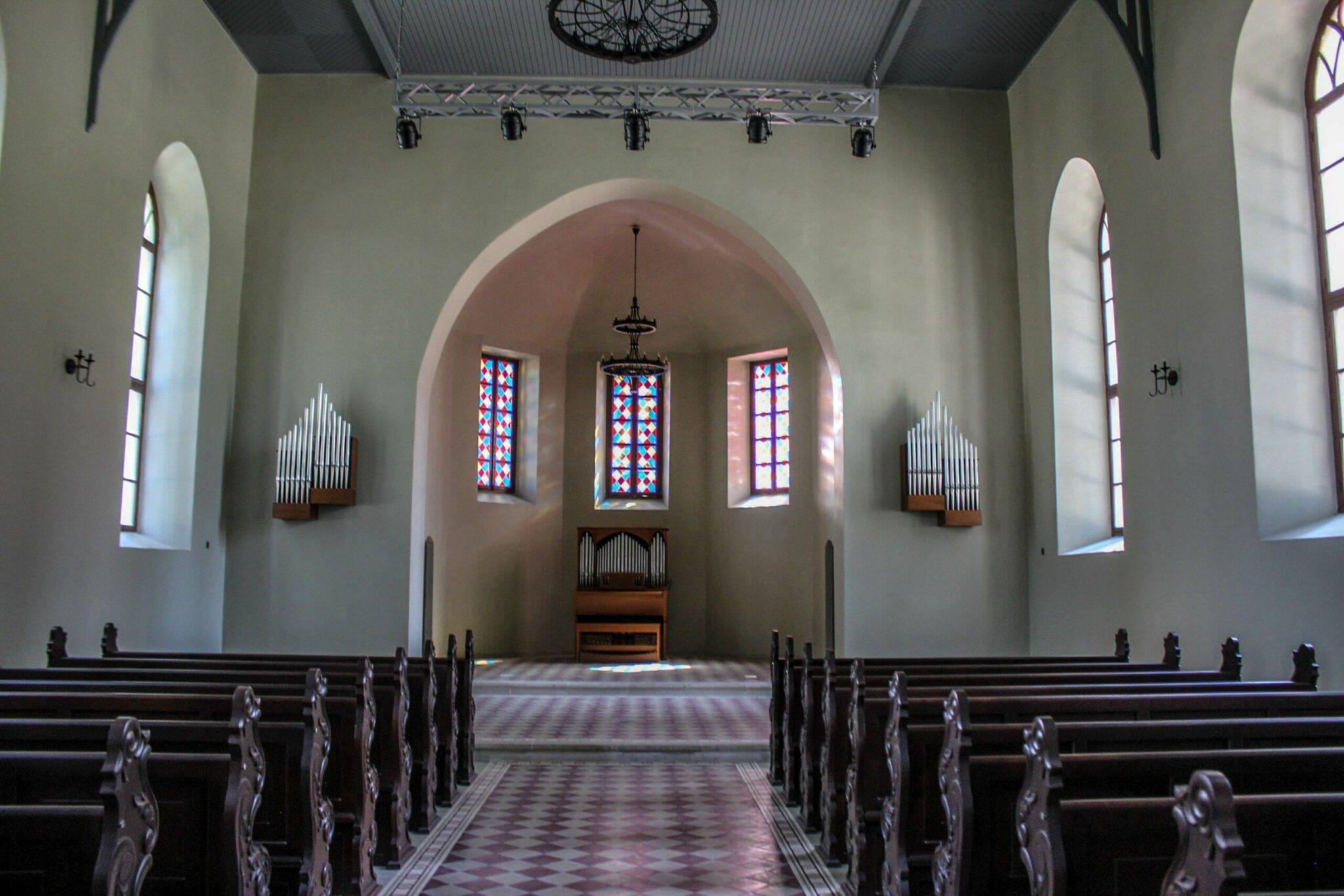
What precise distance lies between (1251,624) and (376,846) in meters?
5.08

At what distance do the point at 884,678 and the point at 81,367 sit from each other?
5.52 meters

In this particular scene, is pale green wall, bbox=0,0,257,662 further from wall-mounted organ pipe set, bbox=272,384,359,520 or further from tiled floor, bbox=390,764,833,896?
tiled floor, bbox=390,764,833,896

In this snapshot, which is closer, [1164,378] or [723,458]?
[1164,378]

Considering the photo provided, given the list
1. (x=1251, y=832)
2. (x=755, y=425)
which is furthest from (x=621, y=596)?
(x=1251, y=832)

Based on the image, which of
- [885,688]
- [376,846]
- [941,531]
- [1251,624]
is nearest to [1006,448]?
[941,531]

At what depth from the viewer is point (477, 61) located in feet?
32.0

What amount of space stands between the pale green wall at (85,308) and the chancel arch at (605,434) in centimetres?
403

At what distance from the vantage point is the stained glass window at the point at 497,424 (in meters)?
14.2

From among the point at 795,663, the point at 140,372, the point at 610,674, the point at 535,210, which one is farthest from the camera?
the point at 610,674

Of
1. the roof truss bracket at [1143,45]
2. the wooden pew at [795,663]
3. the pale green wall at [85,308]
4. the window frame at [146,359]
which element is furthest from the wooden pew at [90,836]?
the roof truss bracket at [1143,45]

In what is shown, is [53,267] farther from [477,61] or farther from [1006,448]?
[1006,448]

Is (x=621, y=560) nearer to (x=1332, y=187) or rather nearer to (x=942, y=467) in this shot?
(x=942, y=467)

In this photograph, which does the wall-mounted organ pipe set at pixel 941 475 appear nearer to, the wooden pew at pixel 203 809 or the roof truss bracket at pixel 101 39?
the roof truss bracket at pixel 101 39

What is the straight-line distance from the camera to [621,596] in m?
13.4
